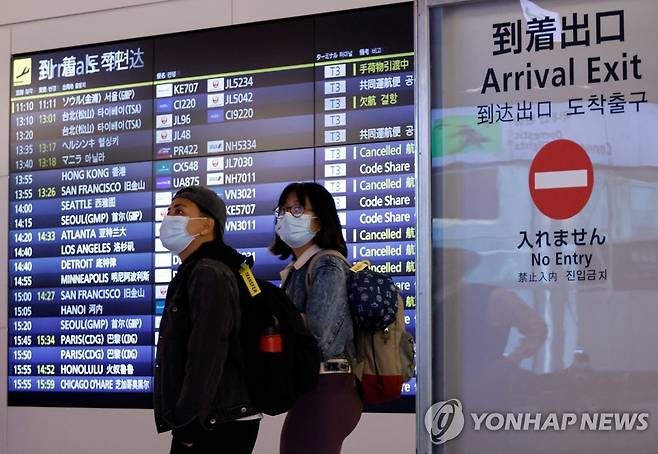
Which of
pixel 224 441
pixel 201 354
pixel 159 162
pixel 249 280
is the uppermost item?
pixel 159 162

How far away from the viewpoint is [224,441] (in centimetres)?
350

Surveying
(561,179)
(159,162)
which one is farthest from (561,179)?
(159,162)

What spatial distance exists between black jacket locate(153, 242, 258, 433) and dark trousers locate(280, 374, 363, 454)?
0.29m

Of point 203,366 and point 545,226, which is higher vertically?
point 545,226

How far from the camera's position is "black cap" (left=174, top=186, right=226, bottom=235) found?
3852mm

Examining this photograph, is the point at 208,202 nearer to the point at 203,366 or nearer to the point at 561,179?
the point at 203,366

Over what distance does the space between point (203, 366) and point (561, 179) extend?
4.40 feet

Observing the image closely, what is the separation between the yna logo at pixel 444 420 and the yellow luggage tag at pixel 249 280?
105 cm

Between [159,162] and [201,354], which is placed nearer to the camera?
[201,354]

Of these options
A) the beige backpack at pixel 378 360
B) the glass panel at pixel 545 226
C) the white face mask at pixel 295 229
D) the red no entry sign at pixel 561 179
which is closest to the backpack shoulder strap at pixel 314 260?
the beige backpack at pixel 378 360

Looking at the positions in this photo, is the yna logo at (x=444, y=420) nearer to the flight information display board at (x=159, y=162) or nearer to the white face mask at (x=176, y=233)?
the white face mask at (x=176, y=233)

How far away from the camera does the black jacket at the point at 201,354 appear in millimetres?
3369

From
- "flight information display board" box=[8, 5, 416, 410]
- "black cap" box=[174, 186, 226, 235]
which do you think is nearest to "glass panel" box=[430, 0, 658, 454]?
"black cap" box=[174, 186, 226, 235]

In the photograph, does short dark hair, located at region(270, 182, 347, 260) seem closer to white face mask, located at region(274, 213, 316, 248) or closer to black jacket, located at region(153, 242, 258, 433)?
white face mask, located at region(274, 213, 316, 248)
